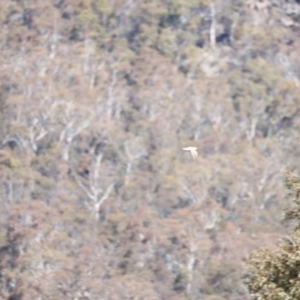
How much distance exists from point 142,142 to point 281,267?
3480cm

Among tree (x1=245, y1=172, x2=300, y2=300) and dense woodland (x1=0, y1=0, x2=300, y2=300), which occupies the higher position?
tree (x1=245, y1=172, x2=300, y2=300)

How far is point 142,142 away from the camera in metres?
43.8

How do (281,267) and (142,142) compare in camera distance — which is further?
(142,142)

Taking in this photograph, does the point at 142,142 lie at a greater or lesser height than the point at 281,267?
lesser

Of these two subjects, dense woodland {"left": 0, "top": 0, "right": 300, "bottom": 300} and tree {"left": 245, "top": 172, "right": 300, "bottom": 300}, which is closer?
tree {"left": 245, "top": 172, "right": 300, "bottom": 300}

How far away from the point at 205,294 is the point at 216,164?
33.7 feet

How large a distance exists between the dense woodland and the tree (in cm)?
1951

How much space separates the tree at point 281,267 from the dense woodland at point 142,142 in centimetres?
1951

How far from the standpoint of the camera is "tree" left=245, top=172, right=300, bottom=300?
344 inches

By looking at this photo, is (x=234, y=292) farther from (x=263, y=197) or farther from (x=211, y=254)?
(x=263, y=197)

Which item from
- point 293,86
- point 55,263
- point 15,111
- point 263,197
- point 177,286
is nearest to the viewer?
point 55,263

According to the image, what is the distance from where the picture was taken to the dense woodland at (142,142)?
33406mm

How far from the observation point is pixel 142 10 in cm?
5575

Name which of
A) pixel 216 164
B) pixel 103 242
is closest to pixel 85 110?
pixel 216 164
